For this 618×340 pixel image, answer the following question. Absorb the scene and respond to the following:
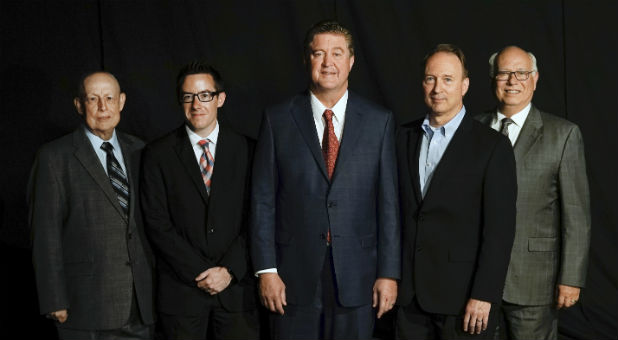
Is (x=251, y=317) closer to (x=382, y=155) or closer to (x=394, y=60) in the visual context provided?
(x=382, y=155)

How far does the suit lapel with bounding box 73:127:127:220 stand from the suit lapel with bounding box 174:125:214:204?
318 millimetres

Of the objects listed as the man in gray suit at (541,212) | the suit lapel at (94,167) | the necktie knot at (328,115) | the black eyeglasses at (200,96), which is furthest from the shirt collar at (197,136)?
the man in gray suit at (541,212)

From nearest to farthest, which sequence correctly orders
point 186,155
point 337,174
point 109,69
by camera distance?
point 337,174, point 186,155, point 109,69

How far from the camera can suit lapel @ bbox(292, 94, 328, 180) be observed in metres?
2.55

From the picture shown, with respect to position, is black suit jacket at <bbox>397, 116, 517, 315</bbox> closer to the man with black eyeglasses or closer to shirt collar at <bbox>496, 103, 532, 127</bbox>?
shirt collar at <bbox>496, 103, 532, 127</bbox>

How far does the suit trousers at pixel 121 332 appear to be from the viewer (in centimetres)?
281

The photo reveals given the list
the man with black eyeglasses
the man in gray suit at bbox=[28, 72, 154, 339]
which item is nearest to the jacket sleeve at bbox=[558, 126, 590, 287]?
the man with black eyeglasses

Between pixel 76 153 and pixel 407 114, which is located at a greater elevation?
pixel 407 114

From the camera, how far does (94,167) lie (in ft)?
9.15

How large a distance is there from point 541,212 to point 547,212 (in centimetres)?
3

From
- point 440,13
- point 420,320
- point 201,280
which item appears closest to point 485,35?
point 440,13

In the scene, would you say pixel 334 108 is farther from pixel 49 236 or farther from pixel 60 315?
pixel 60 315

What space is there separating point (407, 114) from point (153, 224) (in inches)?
71.3

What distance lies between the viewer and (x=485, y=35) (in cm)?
394
